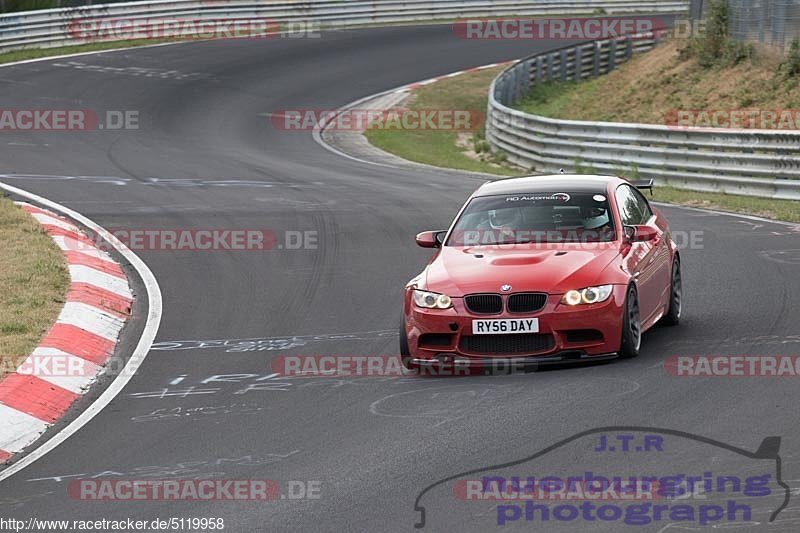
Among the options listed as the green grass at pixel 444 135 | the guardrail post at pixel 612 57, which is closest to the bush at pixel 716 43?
the green grass at pixel 444 135

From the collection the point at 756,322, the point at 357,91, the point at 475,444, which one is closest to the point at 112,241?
the point at 756,322

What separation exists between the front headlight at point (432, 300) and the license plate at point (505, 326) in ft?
0.95

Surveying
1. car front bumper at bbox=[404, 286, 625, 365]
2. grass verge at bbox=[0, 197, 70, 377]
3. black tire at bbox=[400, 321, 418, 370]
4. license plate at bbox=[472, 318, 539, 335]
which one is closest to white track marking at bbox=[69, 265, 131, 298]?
grass verge at bbox=[0, 197, 70, 377]

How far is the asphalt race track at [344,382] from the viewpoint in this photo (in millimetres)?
7129

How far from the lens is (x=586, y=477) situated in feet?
22.8

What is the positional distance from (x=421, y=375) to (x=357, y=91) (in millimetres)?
27135

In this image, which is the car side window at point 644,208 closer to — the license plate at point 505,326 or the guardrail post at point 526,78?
the license plate at point 505,326

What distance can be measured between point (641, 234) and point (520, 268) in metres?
1.33

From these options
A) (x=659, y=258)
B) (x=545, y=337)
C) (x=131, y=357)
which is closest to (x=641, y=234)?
(x=659, y=258)

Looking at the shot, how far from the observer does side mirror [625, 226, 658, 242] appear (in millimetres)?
10664

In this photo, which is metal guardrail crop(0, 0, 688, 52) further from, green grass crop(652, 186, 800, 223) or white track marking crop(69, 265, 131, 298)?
white track marking crop(69, 265, 131, 298)

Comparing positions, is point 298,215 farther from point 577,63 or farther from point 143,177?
point 577,63

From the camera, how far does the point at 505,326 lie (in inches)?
377

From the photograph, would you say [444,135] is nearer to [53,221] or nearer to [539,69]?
[539,69]
